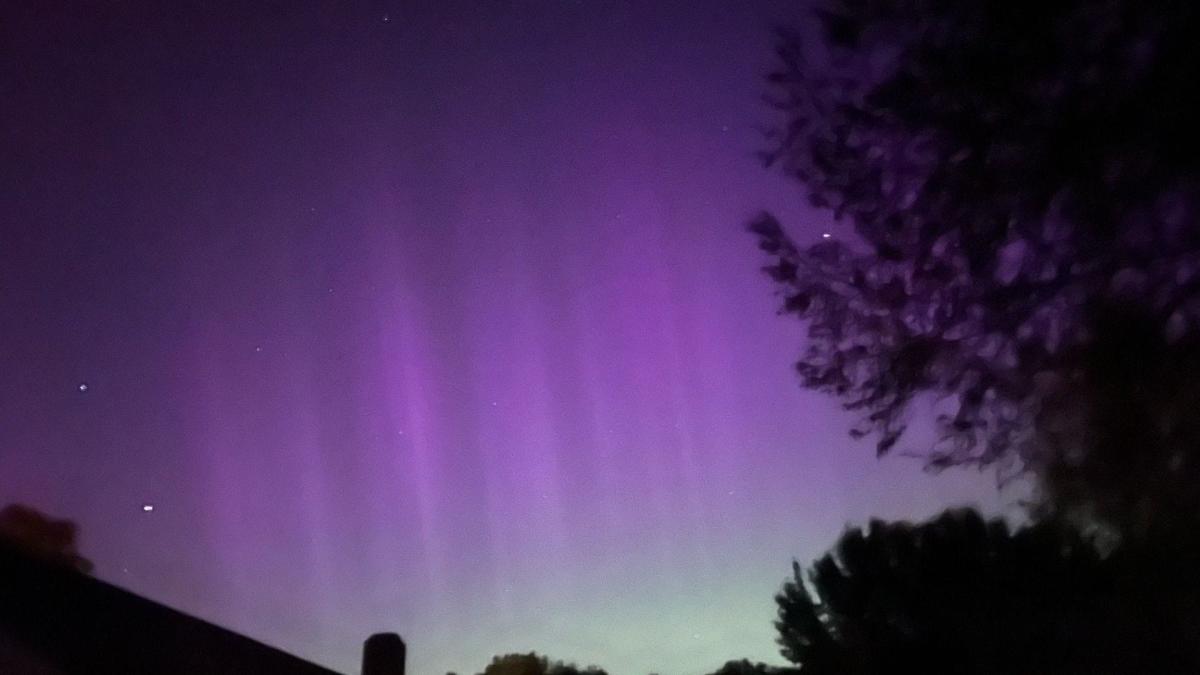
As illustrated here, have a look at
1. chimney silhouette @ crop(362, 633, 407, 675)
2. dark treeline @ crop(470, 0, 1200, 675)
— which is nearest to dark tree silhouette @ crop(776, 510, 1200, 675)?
dark treeline @ crop(470, 0, 1200, 675)

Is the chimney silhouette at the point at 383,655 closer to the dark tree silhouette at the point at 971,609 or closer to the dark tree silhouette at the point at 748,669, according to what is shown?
the dark tree silhouette at the point at 971,609

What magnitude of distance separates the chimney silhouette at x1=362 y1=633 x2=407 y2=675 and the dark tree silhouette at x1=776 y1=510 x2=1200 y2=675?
866 cm

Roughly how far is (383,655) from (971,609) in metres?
15.7

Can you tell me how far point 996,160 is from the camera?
1112cm

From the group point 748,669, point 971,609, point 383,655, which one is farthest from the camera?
point 748,669

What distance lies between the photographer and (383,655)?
8180mm

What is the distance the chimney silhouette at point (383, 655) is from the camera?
815cm

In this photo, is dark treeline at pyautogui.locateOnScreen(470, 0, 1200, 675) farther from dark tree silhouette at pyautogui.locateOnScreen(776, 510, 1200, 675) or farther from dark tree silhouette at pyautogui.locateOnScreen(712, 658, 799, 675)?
dark tree silhouette at pyautogui.locateOnScreen(712, 658, 799, 675)

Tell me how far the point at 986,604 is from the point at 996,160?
38.8ft

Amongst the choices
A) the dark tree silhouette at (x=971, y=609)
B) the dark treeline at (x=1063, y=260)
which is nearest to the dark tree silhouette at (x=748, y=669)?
the dark tree silhouette at (x=971, y=609)

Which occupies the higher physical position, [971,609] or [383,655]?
[971,609]

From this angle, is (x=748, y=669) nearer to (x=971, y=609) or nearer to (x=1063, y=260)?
(x=971, y=609)

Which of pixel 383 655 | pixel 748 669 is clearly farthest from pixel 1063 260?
pixel 748 669

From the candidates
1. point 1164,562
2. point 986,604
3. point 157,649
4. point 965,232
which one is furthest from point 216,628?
point 986,604
